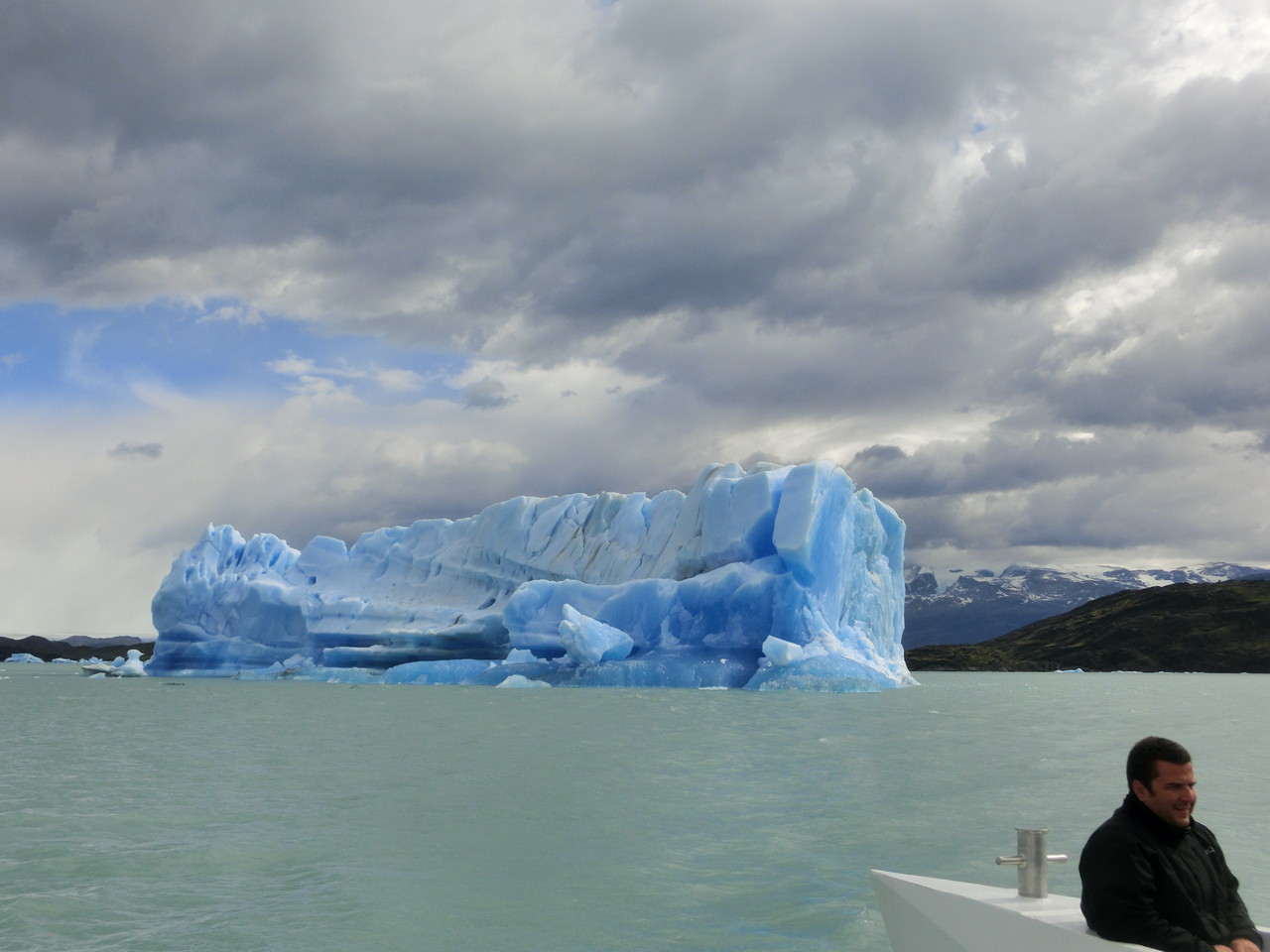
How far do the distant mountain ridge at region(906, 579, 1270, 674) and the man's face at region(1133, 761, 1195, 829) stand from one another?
9302cm

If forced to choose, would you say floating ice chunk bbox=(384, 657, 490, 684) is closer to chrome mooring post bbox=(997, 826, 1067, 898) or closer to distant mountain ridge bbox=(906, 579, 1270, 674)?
chrome mooring post bbox=(997, 826, 1067, 898)

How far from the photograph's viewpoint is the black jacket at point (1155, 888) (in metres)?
2.99

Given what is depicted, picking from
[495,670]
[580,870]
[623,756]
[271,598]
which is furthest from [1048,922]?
[271,598]

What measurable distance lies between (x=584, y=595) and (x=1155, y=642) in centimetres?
8158

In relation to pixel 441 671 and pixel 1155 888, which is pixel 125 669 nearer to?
pixel 441 671

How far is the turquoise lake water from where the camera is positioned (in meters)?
5.68

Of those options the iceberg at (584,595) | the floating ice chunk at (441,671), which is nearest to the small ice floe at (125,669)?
the iceberg at (584,595)

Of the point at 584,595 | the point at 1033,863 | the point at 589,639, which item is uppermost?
the point at 584,595

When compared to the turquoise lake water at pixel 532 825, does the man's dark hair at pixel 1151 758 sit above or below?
above

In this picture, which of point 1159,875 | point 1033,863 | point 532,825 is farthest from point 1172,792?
point 532,825

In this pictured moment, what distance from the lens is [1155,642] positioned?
93562mm

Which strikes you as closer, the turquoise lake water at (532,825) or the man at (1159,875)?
the man at (1159,875)

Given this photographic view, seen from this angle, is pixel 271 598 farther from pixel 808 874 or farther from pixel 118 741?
pixel 808 874

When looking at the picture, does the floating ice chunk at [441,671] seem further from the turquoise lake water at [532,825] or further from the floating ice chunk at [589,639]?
the turquoise lake water at [532,825]
